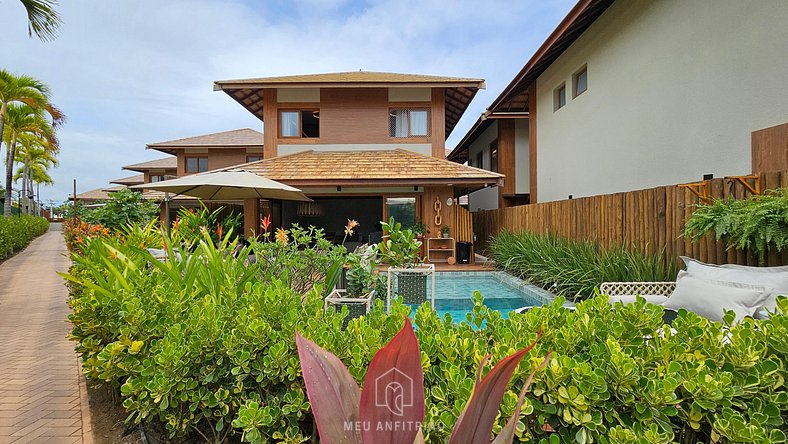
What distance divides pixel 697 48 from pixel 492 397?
795 cm

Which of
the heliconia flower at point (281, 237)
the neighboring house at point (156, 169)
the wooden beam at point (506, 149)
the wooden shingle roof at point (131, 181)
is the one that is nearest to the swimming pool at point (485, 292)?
the heliconia flower at point (281, 237)

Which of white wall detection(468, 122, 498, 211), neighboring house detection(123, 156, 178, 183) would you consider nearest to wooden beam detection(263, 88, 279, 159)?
white wall detection(468, 122, 498, 211)

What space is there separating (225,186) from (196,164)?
20.5 meters

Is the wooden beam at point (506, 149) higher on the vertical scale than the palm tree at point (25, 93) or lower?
lower

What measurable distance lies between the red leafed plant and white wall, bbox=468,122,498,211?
53.9 ft

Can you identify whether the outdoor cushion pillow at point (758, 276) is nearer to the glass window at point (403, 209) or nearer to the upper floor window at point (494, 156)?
the glass window at point (403, 209)

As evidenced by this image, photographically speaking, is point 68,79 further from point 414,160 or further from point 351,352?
point 351,352

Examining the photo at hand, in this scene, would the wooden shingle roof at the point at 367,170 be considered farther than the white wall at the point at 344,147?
No

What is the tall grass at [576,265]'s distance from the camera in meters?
5.51

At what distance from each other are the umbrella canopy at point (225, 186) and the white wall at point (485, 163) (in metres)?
10.9

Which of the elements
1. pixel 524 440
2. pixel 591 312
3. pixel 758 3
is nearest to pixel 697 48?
pixel 758 3

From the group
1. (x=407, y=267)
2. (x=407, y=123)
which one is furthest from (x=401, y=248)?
(x=407, y=123)

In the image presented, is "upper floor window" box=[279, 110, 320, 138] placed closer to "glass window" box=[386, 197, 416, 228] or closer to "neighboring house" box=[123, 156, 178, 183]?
"glass window" box=[386, 197, 416, 228]

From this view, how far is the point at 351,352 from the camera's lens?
1642 mm
